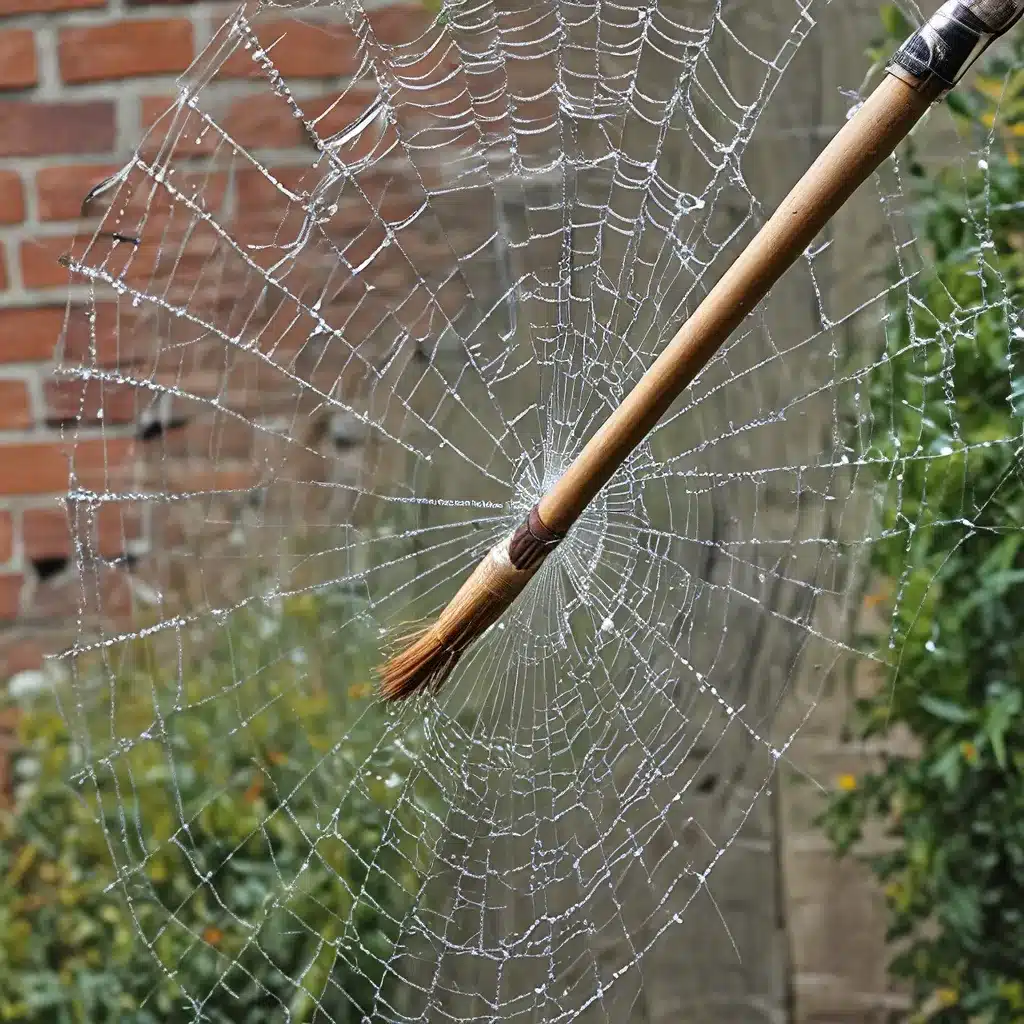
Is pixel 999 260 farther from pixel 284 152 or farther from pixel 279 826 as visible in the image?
pixel 279 826

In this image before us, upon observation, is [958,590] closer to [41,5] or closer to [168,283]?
[168,283]

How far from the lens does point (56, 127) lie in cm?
115

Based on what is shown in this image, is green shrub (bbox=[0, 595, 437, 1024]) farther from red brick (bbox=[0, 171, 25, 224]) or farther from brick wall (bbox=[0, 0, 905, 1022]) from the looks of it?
red brick (bbox=[0, 171, 25, 224])

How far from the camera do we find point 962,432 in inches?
39.1

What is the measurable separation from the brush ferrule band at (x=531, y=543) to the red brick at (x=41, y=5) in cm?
81

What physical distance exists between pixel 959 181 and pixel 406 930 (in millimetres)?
809

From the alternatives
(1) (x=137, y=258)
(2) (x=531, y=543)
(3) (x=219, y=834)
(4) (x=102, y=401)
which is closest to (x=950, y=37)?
(2) (x=531, y=543)

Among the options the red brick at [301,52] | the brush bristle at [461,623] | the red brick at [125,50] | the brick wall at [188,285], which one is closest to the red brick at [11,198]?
the brick wall at [188,285]

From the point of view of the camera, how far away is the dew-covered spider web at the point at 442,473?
0.97m

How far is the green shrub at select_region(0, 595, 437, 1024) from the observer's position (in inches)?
40.4

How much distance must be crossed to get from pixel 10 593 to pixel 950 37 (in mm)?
1029

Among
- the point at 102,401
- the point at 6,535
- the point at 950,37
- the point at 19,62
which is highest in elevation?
the point at 19,62

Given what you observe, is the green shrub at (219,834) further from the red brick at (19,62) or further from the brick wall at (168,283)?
the red brick at (19,62)

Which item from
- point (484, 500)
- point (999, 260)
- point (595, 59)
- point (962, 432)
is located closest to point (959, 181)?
point (999, 260)
